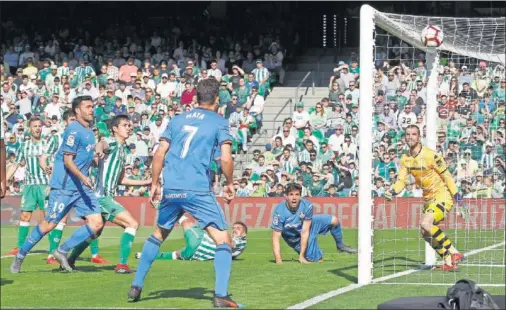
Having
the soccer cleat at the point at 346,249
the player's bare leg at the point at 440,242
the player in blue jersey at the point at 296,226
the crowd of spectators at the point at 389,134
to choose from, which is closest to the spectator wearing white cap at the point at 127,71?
the crowd of spectators at the point at 389,134

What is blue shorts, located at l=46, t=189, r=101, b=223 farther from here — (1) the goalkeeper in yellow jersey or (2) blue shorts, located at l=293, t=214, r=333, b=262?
(1) the goalkeeper in yellow jersey

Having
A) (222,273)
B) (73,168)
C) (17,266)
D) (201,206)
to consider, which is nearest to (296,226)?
(73,168)

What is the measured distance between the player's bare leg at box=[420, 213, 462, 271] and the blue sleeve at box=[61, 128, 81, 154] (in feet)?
14.9

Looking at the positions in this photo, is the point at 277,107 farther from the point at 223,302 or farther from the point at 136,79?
the point at 223,302

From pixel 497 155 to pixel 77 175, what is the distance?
12125mm

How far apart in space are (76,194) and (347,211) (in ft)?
39.9

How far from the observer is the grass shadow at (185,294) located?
11.6 m

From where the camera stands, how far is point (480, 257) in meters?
17.0

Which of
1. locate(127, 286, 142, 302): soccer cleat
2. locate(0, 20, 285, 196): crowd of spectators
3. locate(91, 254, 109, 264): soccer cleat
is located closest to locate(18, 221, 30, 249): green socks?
locate(91, 254, 109, 264): soccer cleat

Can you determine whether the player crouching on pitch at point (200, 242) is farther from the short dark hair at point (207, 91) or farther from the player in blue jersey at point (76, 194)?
the short dark hair at point (207, 91)

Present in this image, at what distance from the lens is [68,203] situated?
14242mm

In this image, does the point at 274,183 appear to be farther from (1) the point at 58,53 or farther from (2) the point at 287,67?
(1) the point at 58,53

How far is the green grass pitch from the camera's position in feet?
36.8

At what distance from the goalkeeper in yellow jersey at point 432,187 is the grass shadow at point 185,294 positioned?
3534 millimetres
